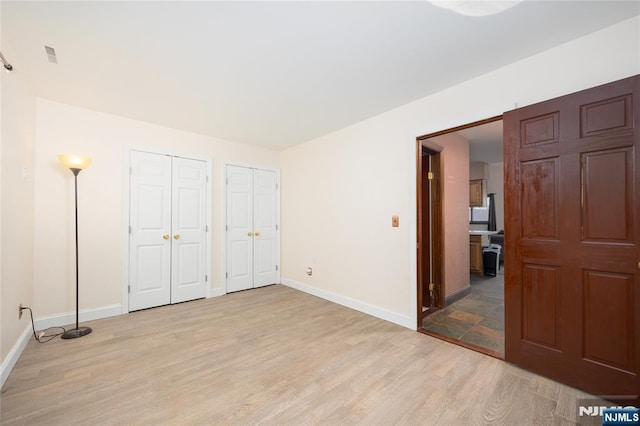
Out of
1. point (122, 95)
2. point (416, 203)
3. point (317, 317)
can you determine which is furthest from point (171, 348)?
point (416, 203)

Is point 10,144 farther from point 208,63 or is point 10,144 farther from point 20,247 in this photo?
point 208,63

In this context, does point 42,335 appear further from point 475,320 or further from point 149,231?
point 475,320

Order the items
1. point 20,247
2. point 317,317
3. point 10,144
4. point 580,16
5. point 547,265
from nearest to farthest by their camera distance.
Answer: point 580,16 → point 547,265 → point 10,144 → point 20,247 → point 317,317

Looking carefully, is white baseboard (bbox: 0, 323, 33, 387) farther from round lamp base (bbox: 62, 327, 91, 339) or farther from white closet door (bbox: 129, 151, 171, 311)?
white closet door (bbox: 129, 151, 171, 311)

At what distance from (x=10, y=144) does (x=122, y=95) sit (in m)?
1.09

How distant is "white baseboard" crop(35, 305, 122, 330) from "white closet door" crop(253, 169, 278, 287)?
2.04 m

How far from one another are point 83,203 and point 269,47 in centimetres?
309

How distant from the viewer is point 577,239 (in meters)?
1.87

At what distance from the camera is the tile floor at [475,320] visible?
2688 millimetres

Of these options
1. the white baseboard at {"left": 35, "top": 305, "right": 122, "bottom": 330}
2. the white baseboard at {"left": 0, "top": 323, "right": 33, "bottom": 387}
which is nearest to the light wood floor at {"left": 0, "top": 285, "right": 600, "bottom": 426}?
the white baseboard at {"left": 0, "top": 323, "right": 33, "bottom": 387}

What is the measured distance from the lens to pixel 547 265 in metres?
2.00

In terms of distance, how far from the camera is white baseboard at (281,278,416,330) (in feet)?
9.89

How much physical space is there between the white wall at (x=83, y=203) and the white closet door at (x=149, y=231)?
14 centimetres

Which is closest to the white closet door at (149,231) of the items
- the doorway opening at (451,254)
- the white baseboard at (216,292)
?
the white baseboard at (216,292)
